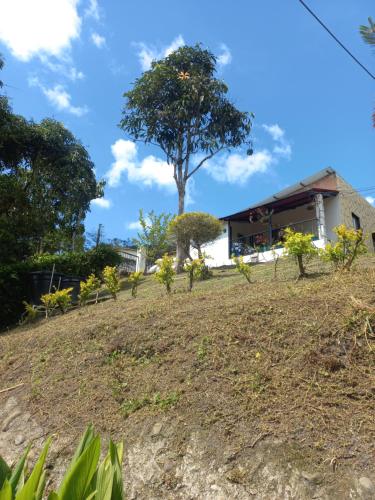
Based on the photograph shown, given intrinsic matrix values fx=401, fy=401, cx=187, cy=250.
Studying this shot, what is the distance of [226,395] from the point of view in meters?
3.28

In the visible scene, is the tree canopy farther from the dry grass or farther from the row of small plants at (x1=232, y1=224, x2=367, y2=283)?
the dry grass

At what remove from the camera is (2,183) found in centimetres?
1222

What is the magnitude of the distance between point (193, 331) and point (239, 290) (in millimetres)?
2238

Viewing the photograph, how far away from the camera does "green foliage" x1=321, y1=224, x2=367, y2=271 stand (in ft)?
20.0

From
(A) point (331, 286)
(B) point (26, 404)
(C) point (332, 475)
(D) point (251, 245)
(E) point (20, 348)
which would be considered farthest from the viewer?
(D) point (251, 245)

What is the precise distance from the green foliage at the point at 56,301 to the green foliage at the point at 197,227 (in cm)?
627

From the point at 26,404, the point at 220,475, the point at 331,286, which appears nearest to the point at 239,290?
the point at 331,286

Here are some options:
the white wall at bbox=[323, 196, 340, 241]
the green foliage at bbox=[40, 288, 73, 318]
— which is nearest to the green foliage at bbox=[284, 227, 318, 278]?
the green foliage at bbox=[40, 288, 73, 318]

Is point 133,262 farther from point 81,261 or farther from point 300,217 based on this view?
point 300,217

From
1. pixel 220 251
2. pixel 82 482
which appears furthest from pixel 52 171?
pixel 82 482

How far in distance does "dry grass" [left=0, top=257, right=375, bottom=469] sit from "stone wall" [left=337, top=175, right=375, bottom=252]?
1367 cm

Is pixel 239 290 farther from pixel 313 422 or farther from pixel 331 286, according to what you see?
pixel 313 422

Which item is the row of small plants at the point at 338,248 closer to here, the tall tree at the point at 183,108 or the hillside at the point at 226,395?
the hillside at the point at 226,395

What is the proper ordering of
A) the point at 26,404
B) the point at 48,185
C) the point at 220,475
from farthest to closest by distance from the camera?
the point at 48,185 → the point at 26,404 → the point at 220,475
